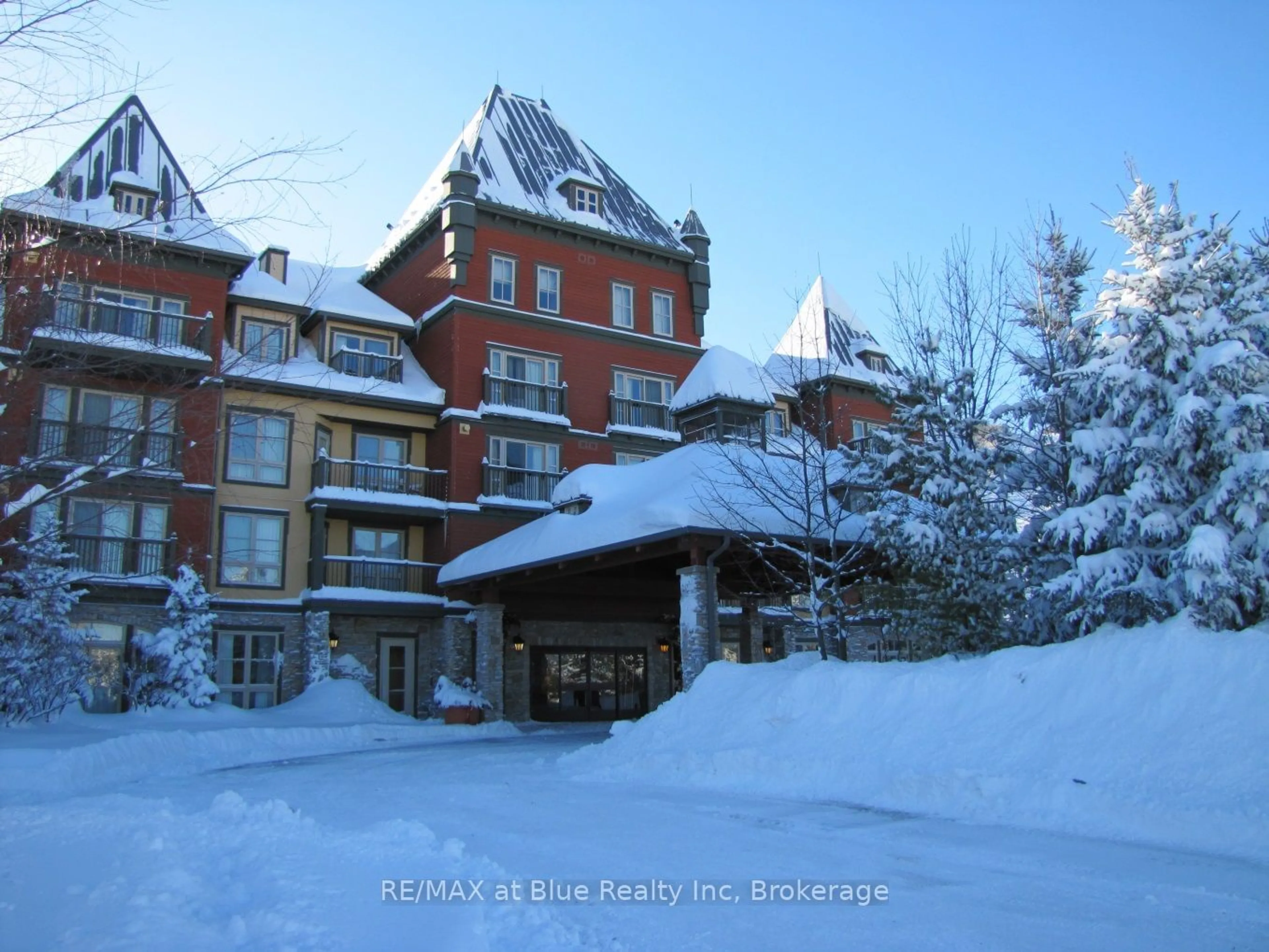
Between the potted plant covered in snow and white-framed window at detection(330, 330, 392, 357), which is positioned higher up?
white-framed window at detection(330, 330, 392, 357)

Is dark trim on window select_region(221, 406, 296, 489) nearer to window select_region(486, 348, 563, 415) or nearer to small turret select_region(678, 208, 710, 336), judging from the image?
window select_region(486, 348, 563, 415)

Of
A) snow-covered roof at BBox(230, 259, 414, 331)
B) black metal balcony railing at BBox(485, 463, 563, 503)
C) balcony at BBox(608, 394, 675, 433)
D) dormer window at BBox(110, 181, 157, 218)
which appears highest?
dormer window at BBox(110, 181, 157, 218)

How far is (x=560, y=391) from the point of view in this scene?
30.7 meters

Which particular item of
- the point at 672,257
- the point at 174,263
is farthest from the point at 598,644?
the point at 174,263

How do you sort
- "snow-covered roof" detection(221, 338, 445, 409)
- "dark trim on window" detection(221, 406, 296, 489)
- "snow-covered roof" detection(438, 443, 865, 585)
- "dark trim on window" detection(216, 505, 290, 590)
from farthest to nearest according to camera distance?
"dark trim on window" detection(221, 406, 296, 489), "dark trim on window" detection(216, 505, 290, 590), "snow-covered roof" detection(221, 338, 445, 409), "snow-covered roof" detection(438, 443, 865, 585)

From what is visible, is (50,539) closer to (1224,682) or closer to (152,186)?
(1224,682)

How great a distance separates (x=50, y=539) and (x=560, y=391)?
23565 millimetres

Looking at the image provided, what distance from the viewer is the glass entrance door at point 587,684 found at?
28.7 metres

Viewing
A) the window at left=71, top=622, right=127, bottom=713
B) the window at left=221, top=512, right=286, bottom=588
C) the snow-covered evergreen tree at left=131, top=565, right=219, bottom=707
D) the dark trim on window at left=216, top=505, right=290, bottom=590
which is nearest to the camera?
the snow-covered evergreen tree at left=131, top=565, right=219, bottom=707

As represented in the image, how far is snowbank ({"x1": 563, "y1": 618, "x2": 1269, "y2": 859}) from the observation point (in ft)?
28.8

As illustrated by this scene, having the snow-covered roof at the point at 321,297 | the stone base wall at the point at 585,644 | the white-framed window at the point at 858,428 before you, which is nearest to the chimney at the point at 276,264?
the snow-covered roof at the point at 321,297

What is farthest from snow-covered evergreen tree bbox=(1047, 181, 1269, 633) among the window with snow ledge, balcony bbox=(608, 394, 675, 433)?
the window with snow ledge

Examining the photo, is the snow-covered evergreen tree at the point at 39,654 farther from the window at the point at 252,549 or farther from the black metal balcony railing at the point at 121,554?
the window at the point at 252,549

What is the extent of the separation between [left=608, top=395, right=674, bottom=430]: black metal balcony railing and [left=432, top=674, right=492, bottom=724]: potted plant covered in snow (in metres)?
9.38
